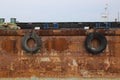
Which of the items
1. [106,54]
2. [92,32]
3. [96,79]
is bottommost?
[96,79]

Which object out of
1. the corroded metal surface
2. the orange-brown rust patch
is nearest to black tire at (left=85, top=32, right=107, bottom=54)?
the corroded metal surface

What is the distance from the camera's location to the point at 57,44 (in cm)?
1517

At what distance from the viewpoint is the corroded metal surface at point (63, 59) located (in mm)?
14914

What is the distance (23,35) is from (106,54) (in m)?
4.07

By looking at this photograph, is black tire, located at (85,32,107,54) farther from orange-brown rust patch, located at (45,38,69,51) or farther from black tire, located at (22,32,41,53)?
black tire, located at (22,32,41,53)

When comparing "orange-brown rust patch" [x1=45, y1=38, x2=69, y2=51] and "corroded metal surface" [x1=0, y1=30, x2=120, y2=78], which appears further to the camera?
"orange-brown rust patch" [x1=45, y1=38, x2=69, y2=51]

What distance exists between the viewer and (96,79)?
48.5 feet

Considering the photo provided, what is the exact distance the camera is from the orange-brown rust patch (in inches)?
596

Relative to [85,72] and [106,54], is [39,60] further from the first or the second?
[106,54]

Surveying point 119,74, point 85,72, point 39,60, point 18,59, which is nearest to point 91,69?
point 85,72

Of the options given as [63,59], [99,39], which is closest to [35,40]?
[63,59]

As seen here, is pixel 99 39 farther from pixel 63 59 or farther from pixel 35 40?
pixel 35 40

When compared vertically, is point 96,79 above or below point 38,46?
below

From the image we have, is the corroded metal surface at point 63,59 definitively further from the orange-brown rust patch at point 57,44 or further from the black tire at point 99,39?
the black tire at point 99,39
